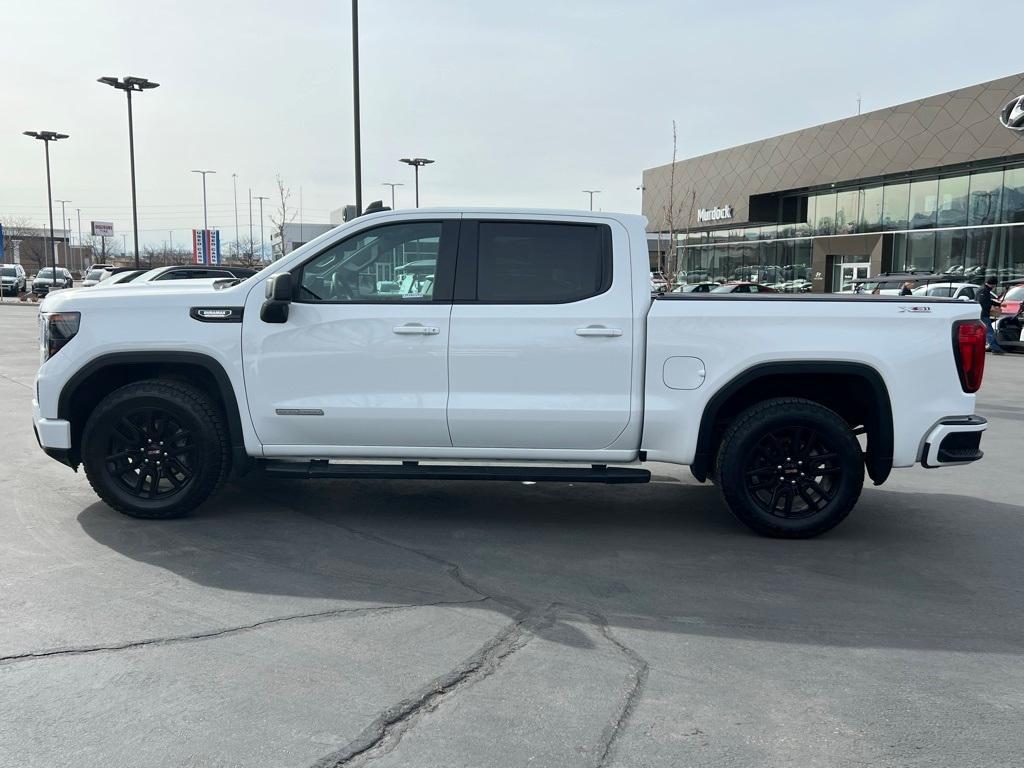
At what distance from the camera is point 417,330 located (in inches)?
219

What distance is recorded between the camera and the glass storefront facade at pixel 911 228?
33.0 meters

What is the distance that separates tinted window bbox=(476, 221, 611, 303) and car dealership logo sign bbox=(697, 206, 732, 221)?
147 feet

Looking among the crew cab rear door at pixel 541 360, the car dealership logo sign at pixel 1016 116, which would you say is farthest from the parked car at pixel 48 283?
the crew cab rear door at pixel 541 360

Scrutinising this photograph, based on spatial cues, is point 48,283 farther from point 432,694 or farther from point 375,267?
point 432,694

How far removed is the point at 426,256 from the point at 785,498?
108 inches

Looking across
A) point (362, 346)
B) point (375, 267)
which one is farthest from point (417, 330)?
point (375, 267)

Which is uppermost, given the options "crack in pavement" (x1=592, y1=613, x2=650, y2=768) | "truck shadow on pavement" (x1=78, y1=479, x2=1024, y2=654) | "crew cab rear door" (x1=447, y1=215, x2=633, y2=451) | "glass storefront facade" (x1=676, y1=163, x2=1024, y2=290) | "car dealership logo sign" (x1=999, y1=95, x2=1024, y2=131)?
"car dealership logo sign" (x1=999, y1=95, x2=1024, y2=131)

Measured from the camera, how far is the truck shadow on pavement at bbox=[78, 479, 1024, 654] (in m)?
4.40

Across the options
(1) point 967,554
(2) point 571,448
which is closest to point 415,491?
(2) point 571,448

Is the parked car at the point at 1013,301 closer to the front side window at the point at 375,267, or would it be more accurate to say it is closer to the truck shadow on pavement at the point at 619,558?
the truck shadow on pavement at the point at 619,558

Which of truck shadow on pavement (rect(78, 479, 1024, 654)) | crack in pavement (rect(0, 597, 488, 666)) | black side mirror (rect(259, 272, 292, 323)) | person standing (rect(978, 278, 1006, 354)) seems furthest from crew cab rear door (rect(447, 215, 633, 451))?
person standing (rect(978, 278, 1006, 354))

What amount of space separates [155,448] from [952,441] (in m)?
5.01

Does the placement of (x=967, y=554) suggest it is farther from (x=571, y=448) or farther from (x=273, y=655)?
(x=273, y=655)

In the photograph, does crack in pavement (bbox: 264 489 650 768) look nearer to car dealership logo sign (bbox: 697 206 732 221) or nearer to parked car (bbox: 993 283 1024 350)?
parked car (bbox: 993 283 1024 350)
